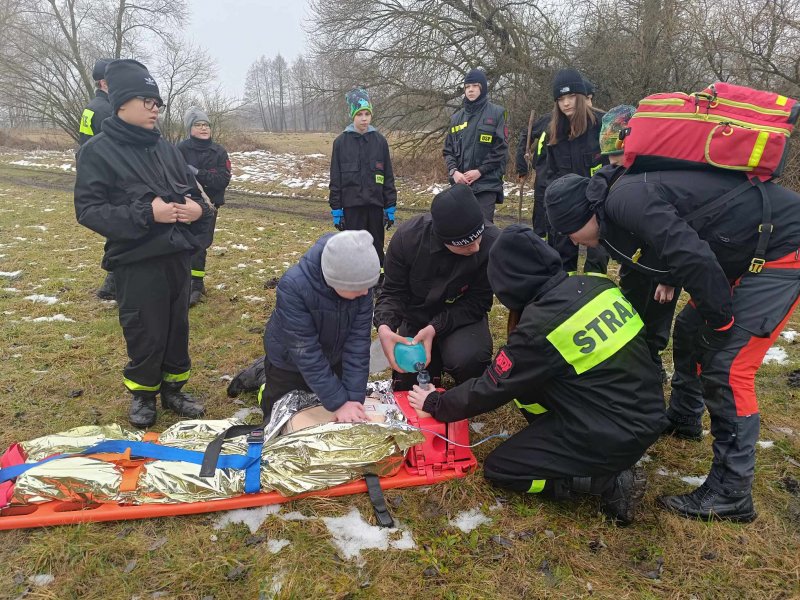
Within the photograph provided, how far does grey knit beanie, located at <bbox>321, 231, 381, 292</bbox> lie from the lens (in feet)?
8.10

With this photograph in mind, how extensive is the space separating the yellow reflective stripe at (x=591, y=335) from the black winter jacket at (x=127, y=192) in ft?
7.84

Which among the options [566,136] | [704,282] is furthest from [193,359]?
[566,136]

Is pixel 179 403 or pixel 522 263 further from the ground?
pixel 522 263

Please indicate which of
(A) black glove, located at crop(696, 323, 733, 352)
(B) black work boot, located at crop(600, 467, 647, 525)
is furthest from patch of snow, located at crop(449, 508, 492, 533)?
(A) black glove, located at crop(696, 323, 733, 352)

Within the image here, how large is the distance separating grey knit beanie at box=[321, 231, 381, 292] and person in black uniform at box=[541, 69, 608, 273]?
2.91 metres

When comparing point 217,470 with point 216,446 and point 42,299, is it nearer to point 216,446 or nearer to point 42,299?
point 216,446

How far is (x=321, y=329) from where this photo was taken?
9.40 feet

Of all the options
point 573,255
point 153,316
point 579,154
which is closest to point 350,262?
point 153,316

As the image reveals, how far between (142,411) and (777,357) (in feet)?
16.5

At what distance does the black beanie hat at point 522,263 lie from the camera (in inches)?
97.1

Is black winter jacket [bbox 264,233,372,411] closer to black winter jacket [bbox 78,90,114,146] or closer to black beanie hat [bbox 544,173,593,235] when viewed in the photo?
black beanie hat [bbox 544,173,593,235]

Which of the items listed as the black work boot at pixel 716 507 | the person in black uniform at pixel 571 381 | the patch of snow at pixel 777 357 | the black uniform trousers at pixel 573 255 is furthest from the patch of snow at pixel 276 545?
the patch of snow at pixel 777 357

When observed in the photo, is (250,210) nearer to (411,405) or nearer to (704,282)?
(411,405)

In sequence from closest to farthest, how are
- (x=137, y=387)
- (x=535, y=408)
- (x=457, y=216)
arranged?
(x=535, y=408)
(x=457, y=216)
(x=137, y=387)
